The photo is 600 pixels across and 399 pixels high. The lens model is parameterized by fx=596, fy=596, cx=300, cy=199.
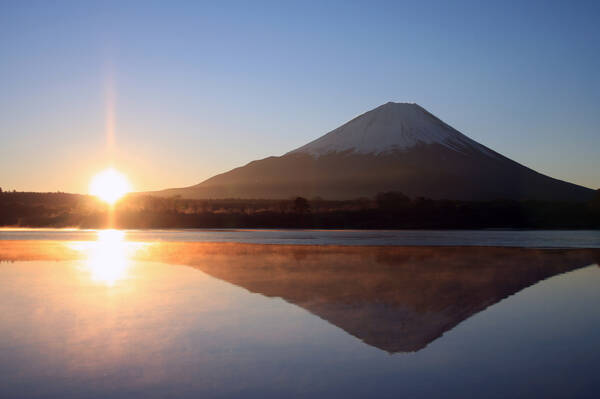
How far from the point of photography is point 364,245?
76.4ft

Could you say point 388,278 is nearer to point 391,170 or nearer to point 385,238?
point 385,238

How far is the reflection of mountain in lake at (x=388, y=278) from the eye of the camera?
8.74 metres

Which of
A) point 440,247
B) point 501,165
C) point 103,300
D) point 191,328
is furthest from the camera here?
point 501,165

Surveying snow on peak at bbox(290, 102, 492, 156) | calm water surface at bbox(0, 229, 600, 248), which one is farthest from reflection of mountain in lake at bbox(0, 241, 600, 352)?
snow on peak at bbox(290, 102, 492, 156)

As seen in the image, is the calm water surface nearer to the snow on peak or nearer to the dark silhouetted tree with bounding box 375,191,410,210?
the dark silhouetted tree with bounding box 375,191,410,210

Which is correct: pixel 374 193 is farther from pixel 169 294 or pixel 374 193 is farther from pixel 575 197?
pixel 169 294

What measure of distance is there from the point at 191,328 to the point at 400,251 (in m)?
13.0

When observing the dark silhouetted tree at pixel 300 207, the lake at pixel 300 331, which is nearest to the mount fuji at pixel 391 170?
the dark silhouetted tree at pixel 300 207

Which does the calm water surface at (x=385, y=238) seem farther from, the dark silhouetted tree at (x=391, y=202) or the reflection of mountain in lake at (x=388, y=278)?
the dark silhouetted tree at (x=391, y=202)

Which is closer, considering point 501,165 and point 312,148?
point 501,165

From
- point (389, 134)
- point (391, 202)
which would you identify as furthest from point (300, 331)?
point (389, 134)

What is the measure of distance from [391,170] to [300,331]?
114407mm

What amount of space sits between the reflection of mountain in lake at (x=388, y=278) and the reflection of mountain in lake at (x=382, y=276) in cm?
2

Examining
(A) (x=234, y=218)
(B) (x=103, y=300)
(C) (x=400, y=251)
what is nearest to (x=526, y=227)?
(A) (x=234, y=218)
